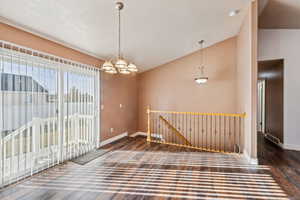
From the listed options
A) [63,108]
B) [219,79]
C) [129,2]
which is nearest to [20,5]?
[129,2]

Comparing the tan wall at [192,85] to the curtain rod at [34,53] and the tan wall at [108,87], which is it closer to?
the tan wall at [108,87]

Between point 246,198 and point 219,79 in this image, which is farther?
point 219,79

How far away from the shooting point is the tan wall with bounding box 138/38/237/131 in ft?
18.0

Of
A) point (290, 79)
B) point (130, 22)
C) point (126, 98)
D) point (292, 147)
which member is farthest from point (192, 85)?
point (130, 22)

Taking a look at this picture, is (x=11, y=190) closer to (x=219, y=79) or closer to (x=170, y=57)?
(x=170, y=57)

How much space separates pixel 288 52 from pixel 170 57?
134 inches

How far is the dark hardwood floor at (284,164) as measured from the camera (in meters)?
2.54

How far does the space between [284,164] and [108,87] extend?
4795mm

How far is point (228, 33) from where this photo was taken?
195 inches

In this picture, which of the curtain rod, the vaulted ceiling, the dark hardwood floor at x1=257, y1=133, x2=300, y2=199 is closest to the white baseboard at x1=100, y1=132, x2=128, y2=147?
the curtain rod

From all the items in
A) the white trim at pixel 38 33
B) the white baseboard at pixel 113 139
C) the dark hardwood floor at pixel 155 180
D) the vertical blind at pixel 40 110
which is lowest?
the dark hardwood floor at pixel 155 180

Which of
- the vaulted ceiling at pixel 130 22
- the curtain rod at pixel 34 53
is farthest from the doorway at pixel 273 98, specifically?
the curtain rod at pixel 34 53

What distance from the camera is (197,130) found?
5.96 meters

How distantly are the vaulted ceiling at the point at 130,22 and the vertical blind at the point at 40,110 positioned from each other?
519 millimetres
